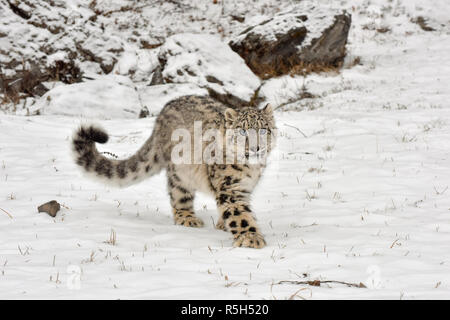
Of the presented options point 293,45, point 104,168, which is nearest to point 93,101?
point 104,168

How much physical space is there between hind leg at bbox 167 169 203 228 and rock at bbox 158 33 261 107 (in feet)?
25.1

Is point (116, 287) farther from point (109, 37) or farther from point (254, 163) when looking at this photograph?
point (109, 37)

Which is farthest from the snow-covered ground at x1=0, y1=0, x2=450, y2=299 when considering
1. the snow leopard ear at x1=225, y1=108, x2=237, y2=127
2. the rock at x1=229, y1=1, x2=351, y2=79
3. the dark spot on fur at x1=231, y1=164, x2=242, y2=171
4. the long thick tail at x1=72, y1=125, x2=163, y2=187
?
the rock at x1=229, y1=1, x2=351, y2=79

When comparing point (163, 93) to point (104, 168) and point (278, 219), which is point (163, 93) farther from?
point (278, 219)

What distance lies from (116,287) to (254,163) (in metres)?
2.54

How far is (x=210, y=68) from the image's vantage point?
46.5 ft

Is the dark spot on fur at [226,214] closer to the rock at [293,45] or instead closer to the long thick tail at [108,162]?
the long thick tail at [108,162]

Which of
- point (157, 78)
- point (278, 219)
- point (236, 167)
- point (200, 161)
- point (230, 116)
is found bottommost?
point (157, 78)

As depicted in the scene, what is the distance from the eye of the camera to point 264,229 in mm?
Answer: 5555

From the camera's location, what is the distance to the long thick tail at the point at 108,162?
583 cm

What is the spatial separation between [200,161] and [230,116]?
30.7 inches

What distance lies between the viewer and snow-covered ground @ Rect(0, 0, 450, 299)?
341 centimetres

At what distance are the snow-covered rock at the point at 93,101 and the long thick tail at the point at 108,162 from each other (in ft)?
22.3

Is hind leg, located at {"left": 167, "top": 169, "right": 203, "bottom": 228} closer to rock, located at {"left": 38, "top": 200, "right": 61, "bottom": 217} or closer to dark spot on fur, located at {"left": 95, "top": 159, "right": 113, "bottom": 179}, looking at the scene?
dark spot on fur, located at {"left": 95, "top": 159, "right": 113, "bottom": 179}
